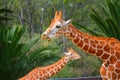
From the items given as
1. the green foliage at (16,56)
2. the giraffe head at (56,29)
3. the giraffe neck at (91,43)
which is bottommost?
the green foliage at (16,56)

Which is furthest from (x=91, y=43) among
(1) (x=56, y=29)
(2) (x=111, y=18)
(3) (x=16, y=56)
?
(3) (x=16, y=56)

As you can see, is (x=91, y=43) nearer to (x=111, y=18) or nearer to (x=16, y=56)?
(x=111, y=18)

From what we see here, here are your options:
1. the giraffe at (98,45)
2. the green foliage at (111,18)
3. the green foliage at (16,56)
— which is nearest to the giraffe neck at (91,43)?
the giraffe at (98,45)

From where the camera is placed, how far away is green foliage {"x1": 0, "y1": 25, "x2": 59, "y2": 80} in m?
9.96

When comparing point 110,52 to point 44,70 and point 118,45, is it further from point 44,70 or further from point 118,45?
point 44,70

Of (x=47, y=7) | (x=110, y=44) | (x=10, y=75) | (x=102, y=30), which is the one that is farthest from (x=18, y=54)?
(x=47, y=7)

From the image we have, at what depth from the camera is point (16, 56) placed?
10.2 m

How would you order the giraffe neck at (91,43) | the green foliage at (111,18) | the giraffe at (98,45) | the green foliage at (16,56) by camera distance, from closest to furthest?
the giraffe at (98,45), the giraffe neck at (91,43), the green foliage at (111,18), the green foliage at (16,56)

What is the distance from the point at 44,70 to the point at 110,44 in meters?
2.97

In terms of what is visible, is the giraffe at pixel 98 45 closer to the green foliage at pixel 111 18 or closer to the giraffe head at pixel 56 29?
the giraffe head at pixel 56 29

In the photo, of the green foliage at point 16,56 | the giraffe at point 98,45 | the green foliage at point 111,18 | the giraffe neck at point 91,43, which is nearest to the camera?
the giraffe at point 98,45

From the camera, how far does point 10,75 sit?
10.1 metres

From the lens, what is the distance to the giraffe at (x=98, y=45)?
4945mm

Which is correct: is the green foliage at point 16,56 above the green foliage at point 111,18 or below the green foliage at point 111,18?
below
